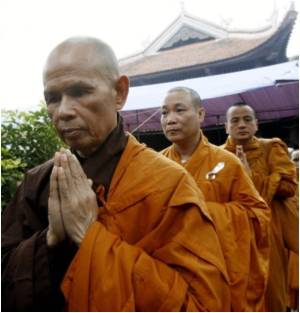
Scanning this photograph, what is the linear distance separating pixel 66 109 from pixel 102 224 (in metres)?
0.37

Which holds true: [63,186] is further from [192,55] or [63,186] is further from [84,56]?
[192,55]

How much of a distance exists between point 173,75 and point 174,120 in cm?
1243

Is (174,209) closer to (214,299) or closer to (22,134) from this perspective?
(214,299)

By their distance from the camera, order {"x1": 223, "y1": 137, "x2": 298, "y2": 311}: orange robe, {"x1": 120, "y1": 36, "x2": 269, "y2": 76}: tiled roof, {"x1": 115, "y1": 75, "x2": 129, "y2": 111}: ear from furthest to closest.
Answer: {"x1": 120, "y1": 36, "x2": 269, "y2": 76}: tiled roof → {"x1": 223, "y1": 137, "x2": 298, "y2": 311}: orange robe → {"x1": 115, "y1": 75, "x2": 129, "y2": 111}: ear

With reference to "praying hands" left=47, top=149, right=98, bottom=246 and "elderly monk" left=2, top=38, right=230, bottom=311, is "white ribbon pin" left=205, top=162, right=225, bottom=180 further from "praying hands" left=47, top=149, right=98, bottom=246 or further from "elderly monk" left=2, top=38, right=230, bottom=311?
"praying hands" left=47, top=149, right=98, bottom=246

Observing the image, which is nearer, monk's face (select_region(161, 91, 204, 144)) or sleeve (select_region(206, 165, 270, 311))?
sleeve (select_region(206, 165, 270, 311))

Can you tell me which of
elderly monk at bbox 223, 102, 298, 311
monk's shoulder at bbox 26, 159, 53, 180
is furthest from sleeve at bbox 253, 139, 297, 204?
monk's shoulder at bbox 26, 159, 53, 180

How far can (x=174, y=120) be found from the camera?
9.54 ft

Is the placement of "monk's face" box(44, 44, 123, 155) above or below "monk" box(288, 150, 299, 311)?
above

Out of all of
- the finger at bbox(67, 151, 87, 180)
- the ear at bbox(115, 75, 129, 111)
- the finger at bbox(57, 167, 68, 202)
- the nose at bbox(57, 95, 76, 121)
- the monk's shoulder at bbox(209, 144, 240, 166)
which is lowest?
the monk's shoulder at bbox(209, 144, 240, 166)

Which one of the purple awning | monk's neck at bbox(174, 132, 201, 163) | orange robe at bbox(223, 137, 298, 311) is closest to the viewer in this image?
monk's neck at bbox(174, 132, 201, 163)

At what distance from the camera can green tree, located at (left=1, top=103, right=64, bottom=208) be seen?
2.46m

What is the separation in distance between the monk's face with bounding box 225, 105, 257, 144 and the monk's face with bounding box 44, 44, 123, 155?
241 centimetres

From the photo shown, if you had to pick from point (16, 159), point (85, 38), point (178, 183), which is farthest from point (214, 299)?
point (16, 159)
